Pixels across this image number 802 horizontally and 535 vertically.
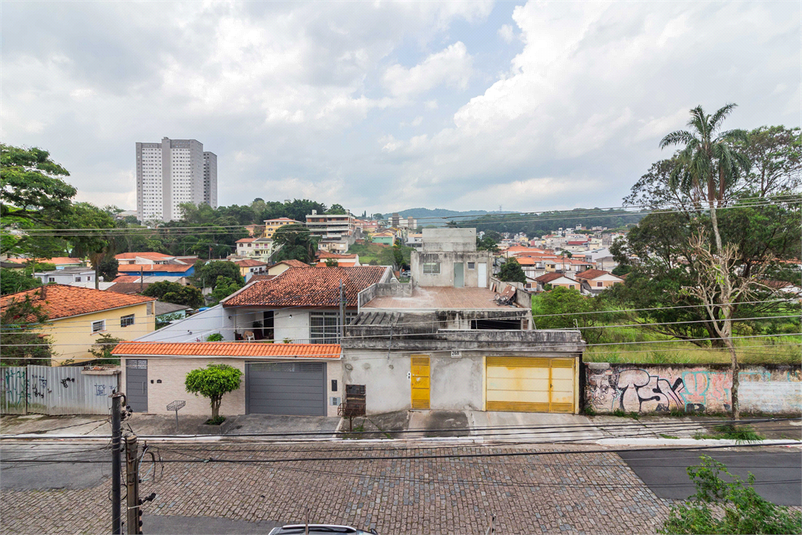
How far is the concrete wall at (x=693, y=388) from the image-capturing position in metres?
12.4

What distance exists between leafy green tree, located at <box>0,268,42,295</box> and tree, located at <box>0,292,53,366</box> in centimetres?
315

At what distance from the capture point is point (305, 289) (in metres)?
21.3

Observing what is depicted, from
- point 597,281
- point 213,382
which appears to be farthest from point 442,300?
point 597,281

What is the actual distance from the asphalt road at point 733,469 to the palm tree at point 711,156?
930 cm

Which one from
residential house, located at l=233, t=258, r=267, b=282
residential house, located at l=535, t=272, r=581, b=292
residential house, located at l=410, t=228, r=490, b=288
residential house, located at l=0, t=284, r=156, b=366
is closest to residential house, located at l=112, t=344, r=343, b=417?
residential house, located at l=0, t=284, r=156, b=366

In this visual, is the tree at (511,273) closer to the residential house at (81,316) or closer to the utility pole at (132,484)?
the residential house at (81,316)

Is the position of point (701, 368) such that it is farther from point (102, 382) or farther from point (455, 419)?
point (102, 382)

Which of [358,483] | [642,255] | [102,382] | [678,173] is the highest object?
[678,173]

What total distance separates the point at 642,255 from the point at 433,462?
16.7 meters

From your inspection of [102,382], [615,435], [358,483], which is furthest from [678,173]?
[102,382]

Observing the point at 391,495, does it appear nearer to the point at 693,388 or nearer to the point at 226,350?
the point at 226,350

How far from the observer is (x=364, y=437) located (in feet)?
38.8

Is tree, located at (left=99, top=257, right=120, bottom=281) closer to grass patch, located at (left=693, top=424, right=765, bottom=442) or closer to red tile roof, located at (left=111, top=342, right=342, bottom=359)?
red tile roof, located at (left=111, top=342, right=342, bottom=359)

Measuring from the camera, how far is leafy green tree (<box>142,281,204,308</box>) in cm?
3581
